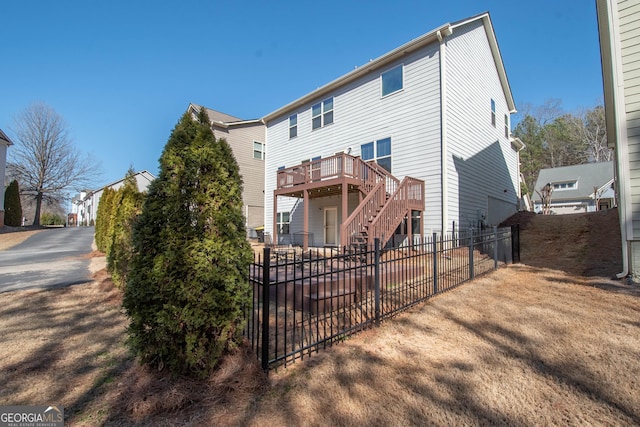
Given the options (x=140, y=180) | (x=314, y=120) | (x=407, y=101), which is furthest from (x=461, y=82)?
(x=140, y=180)

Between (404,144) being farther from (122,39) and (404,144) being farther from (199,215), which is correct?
(122,39)

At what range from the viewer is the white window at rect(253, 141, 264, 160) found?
21750mm

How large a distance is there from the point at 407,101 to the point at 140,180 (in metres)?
37.9

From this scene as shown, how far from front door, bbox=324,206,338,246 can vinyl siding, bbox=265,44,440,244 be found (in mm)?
417

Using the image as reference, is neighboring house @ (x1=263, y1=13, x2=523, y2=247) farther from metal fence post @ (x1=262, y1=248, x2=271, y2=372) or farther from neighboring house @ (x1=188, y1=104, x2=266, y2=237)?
metal fence post @ (x1=262, y1=248, x2=271, y2=372)

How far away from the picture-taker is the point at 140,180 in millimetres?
38250

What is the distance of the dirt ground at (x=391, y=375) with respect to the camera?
2336 millimetres

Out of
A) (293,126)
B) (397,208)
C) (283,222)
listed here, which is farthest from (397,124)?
(283,222)

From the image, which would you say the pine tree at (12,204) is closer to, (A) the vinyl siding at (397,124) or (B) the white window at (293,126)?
(B) the white window at (293,126)

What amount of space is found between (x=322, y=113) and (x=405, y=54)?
16.1 ft

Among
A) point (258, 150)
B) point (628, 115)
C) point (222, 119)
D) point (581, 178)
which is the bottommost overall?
point (628, 115)

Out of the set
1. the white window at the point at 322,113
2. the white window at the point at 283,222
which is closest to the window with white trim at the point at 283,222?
the white window at the point at 283,222

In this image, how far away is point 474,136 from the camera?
12758mm

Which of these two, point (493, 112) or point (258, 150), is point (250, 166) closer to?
point (258, 150)
